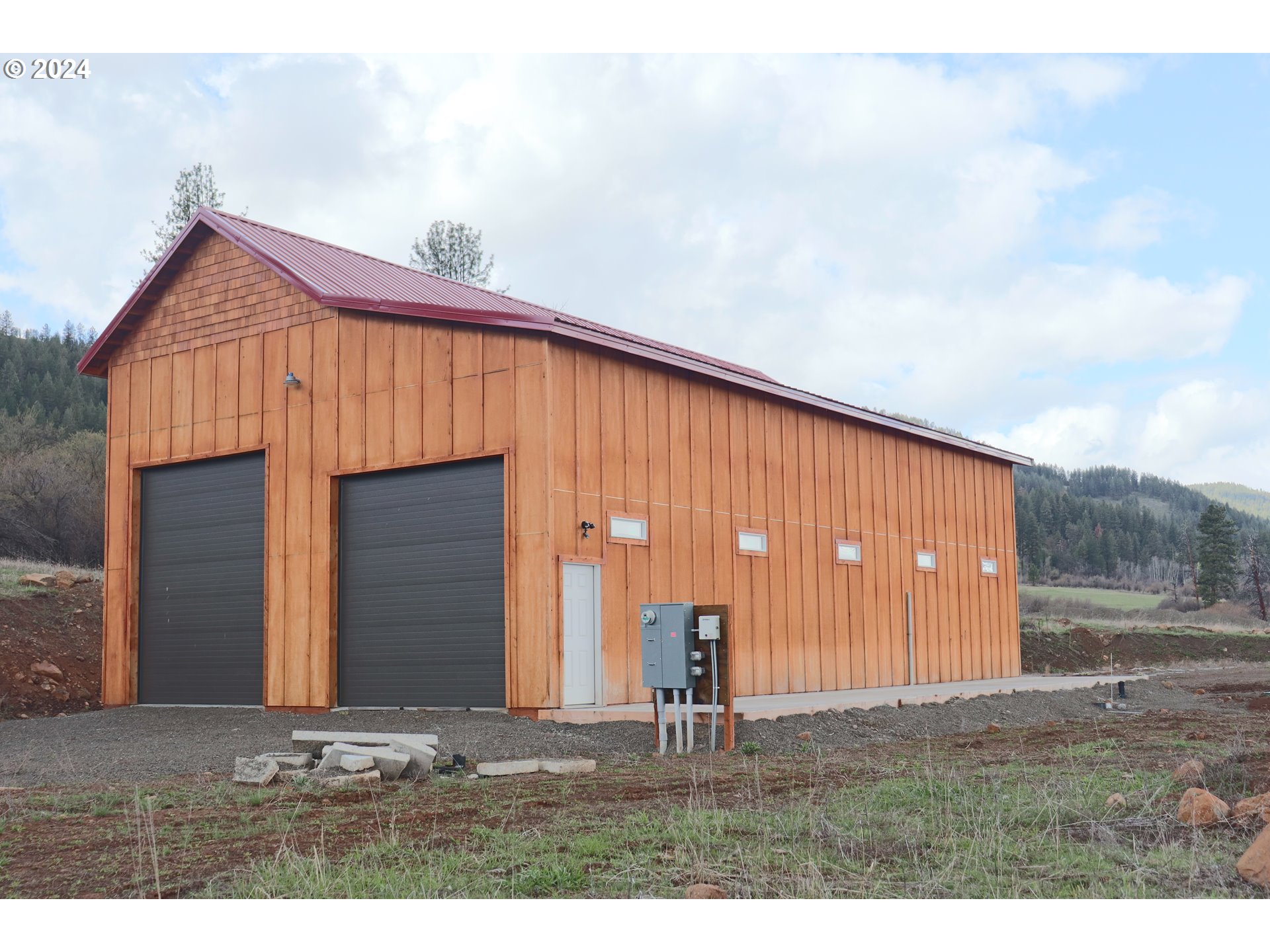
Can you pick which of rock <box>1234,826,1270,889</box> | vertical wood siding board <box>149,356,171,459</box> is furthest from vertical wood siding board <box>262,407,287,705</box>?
rock <box>1234,826,1270,889</box>

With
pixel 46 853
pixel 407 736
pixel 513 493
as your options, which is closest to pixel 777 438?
pixel 513 493

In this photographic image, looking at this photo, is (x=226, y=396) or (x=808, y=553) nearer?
(x=226, y=396)

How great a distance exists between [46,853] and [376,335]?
34.4 ft

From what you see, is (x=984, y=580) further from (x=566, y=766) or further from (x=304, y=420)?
(x=566, y=766)

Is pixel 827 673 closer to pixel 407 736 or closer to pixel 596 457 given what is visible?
pixel 596 457

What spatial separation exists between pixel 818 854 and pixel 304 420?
1285 cm

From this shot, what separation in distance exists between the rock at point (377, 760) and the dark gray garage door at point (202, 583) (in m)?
7.84

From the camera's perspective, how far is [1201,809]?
6.68 meters

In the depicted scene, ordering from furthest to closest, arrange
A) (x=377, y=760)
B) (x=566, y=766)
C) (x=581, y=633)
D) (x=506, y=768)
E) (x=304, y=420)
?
(x=304, y=420) < (x=581, y=633) < (x=566, y=766) < (x=506, y=768) < (x=377, y=760)

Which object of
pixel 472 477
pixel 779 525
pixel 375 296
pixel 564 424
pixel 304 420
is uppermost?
pixel 375 296

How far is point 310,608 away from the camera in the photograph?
54.3 ft

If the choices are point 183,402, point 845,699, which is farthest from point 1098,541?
point 183,402

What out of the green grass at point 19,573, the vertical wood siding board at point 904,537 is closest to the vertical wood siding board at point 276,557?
the green grass at point 19,573

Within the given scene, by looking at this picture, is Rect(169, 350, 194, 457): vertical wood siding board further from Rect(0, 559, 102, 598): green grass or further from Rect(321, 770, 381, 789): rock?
Rect(321, 770, 381, 789): rock
